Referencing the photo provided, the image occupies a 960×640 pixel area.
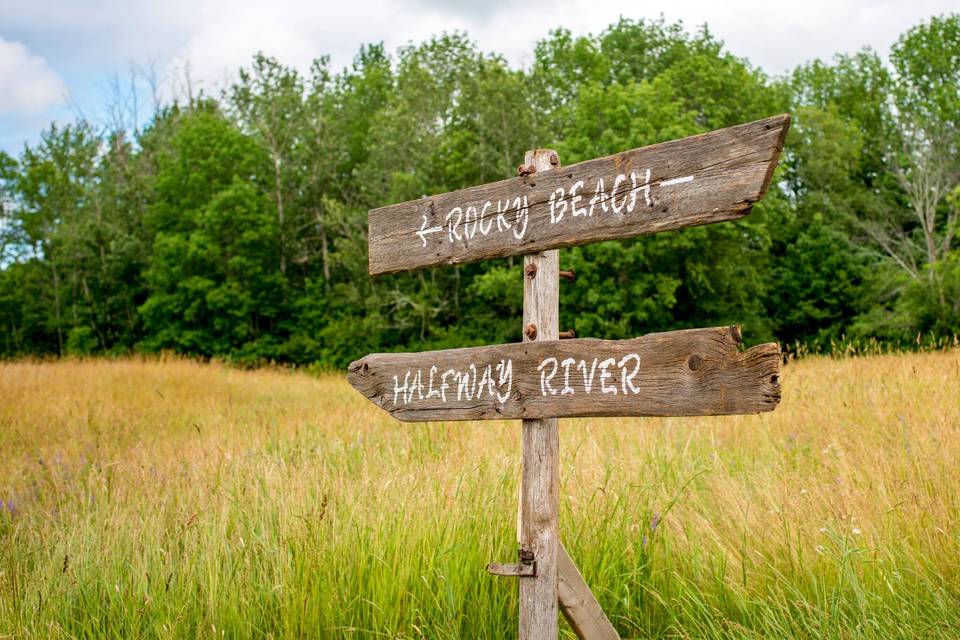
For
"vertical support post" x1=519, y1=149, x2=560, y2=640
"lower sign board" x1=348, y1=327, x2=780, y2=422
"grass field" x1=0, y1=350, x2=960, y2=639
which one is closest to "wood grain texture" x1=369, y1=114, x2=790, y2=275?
"vertical support post" x1=519, y1=149, x2=560, y2=640

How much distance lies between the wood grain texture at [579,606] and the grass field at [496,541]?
0.51 meters

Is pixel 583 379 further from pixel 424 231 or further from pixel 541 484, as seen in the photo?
pixel 424 231

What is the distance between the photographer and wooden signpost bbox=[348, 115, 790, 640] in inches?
88.5

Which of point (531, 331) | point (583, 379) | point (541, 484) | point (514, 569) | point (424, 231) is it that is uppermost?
point (424, 231)

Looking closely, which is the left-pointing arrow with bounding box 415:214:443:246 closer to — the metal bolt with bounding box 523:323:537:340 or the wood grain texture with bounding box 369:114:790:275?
the wood grain texture with bounding box 369:114:790:275

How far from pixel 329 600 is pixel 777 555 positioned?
185 centimetres

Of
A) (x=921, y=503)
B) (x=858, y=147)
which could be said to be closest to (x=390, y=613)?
(x=921, y=503)

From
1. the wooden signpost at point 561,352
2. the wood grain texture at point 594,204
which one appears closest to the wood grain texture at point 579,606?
the wooden signpost at point 561,352

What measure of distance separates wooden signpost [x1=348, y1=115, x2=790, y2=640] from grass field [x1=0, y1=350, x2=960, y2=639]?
63cm

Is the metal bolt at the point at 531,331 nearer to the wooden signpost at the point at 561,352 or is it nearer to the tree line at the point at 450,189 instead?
the wooden signpost at the point at 561,352

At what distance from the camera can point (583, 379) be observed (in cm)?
252

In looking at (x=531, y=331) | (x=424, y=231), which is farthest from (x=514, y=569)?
(x=424, y=231)

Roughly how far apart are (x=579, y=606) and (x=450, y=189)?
77.7 ft

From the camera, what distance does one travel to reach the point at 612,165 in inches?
102
